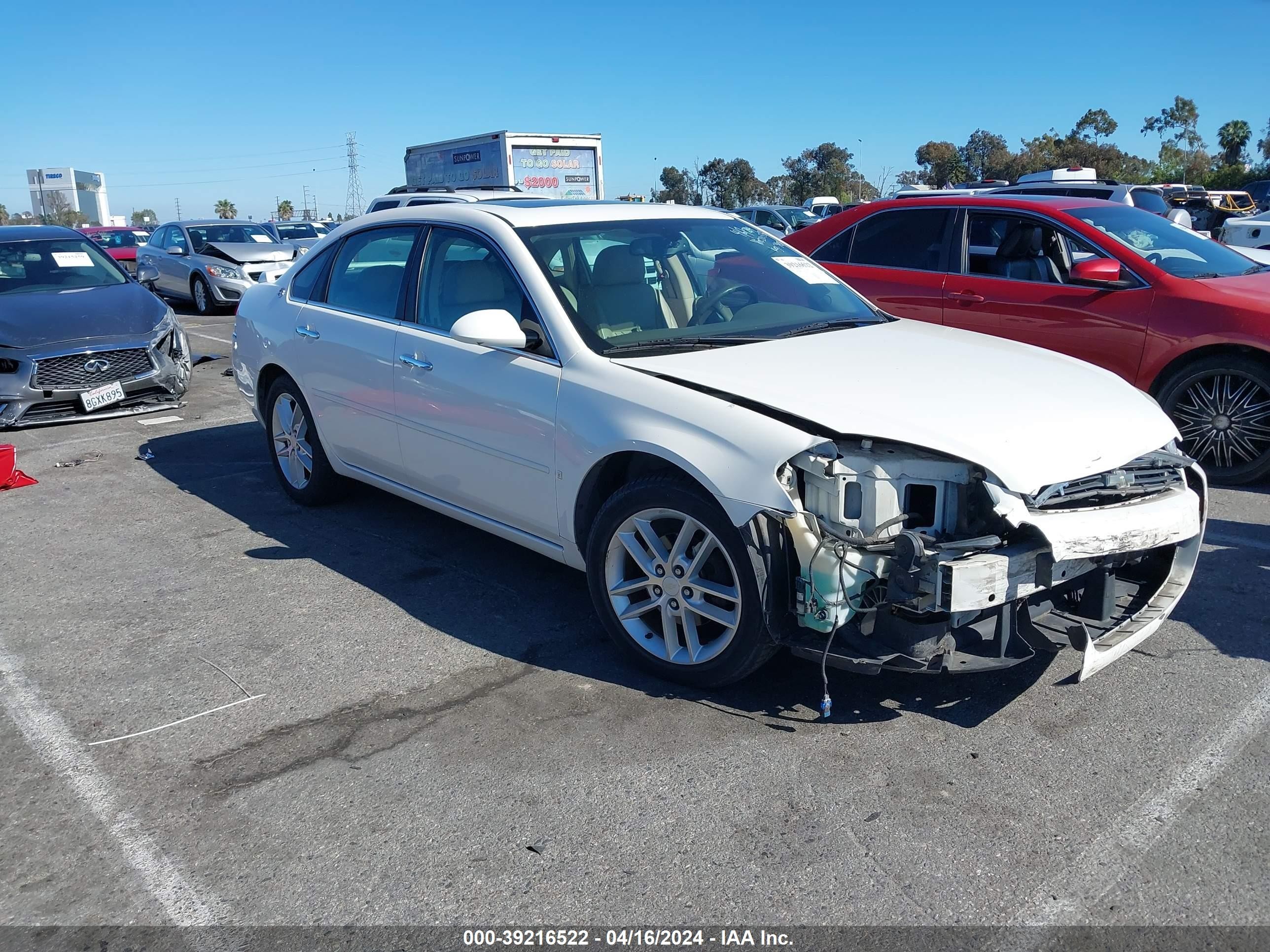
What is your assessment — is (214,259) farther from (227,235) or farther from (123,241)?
(123,241)

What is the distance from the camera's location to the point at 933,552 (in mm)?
3158

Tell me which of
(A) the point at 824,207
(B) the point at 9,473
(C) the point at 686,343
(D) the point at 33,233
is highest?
(A) the point at 824,207

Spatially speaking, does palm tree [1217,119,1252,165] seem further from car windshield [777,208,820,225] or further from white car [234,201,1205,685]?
white car [234,201,1205,685]

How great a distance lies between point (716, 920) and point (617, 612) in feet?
4.79

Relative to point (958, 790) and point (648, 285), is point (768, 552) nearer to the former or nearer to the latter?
point (958, 790)

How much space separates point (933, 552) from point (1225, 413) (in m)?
4.02

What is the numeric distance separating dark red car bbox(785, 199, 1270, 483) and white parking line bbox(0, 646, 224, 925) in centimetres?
584

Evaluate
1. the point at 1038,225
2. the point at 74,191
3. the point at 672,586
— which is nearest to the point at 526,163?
the point at 1038,225

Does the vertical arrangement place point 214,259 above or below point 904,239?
above

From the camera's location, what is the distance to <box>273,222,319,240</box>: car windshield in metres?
24.4

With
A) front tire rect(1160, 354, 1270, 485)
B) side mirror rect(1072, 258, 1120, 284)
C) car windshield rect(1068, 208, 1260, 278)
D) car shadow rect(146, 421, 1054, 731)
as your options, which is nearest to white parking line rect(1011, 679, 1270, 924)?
car shadow rect(146, 421, 1054, 731)

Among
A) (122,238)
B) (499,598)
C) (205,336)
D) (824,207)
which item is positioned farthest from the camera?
(824,207)

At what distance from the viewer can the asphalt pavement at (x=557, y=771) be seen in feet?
8.77

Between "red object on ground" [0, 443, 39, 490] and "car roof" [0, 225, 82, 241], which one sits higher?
"car roof" [0, 225, 82, 241]
